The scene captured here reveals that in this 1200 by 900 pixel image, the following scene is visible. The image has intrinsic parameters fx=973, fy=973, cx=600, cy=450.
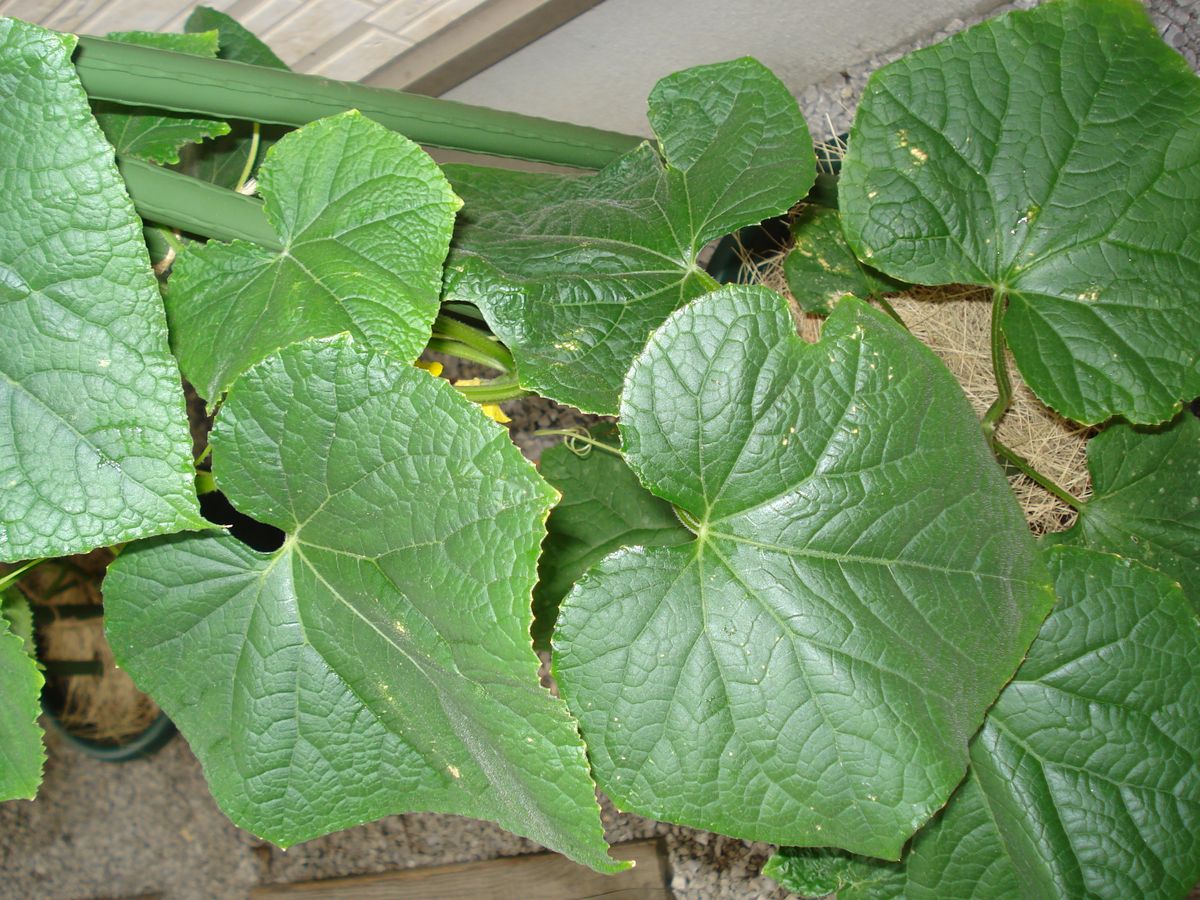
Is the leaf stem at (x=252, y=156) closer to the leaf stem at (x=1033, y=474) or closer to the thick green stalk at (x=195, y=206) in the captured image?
the thick green stalk at (x=195, y=206)

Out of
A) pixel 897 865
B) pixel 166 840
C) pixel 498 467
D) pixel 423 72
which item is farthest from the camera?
pixel 166 840

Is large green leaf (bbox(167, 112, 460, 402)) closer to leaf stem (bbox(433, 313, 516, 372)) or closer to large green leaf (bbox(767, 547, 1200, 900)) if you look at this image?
leaf stem (bbox(433, 313, 516, 372))

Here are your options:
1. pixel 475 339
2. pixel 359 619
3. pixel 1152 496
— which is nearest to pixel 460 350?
pixel 475 339

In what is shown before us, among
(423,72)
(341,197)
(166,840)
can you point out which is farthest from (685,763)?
(166,840)

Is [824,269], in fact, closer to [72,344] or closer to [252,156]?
[252,156]

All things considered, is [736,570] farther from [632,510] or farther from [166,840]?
[166,840]

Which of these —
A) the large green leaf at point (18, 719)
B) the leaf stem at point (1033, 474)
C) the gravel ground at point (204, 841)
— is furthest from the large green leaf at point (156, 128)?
the leaf stem at point (1033, 474)
